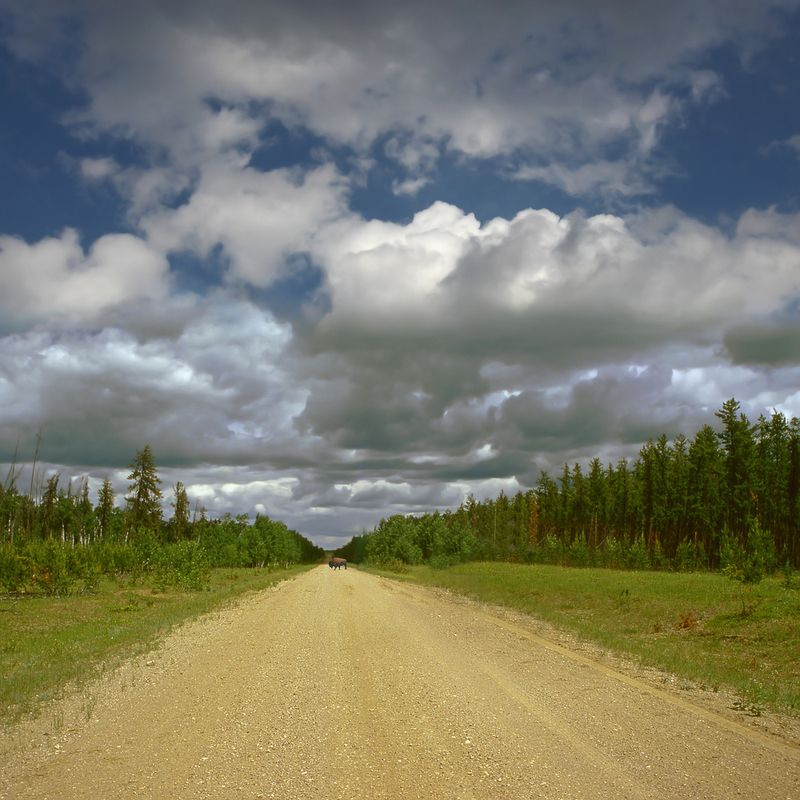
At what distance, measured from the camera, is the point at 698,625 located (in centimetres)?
2298

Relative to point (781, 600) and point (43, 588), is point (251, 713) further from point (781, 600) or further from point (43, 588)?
point (43, 588)

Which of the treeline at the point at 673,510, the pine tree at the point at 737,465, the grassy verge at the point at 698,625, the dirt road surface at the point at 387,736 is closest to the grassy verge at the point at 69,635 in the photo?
the dirt road surface at the point at 387,736

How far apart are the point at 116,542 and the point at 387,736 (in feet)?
221

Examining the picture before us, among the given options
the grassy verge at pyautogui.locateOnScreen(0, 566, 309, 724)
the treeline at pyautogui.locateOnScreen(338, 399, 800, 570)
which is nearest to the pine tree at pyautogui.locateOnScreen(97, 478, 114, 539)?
the treeline at pyautogui.locateOnScreen(338, 399, 800, 570)

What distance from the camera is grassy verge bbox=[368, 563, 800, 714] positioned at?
1402 centimetres

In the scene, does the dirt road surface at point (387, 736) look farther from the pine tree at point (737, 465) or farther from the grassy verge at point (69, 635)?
the pine tree at point (737, 465)

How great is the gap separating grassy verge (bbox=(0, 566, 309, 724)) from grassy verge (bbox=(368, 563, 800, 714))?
11.5 metres

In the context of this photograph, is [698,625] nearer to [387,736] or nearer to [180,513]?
[387,736]

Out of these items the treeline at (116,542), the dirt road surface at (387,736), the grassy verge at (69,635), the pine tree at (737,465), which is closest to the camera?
the dirt road surface at (387,736)

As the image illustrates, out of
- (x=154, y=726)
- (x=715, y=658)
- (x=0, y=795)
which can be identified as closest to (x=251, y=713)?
(x=154, y=726)

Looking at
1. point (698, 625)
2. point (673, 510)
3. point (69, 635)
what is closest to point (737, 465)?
point (673, 510)

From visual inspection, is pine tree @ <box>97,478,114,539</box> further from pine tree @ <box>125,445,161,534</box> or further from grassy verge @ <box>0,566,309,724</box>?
grassy verge @ <box>0,566,309,724</box>

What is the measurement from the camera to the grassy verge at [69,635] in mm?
11945

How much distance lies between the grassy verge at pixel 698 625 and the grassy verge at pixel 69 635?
11.5 metres
